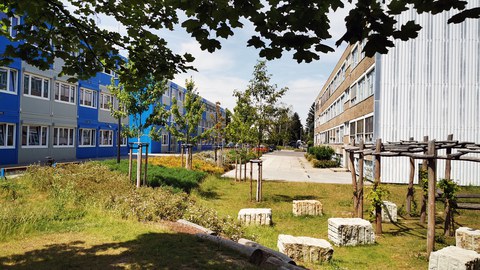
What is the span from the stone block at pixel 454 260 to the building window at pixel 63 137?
91.8 feet

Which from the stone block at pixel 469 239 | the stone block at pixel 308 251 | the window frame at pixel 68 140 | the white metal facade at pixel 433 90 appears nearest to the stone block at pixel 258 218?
the stone block at pixel 308 251

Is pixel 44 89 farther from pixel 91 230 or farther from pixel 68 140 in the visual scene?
pixel 91 230

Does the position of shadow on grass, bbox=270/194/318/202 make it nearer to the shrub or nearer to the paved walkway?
the shrub

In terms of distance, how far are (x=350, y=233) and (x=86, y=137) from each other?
97.0 feet

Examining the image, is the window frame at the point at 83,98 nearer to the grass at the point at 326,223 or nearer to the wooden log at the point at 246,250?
the grass at the point at 326,223

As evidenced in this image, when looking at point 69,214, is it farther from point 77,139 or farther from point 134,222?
point 77,139

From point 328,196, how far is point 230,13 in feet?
48.7

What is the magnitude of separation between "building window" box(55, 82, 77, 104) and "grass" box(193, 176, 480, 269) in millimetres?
16499

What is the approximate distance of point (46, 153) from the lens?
2678 cm

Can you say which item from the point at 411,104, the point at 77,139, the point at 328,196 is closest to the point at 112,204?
the point at 328,196

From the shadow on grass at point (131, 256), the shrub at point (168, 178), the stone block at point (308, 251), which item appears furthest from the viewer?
the shrub at point (168, 178)

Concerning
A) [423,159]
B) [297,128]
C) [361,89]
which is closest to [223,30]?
[423,159]

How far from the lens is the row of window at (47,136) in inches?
899

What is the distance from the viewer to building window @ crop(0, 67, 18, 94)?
72.8ft
